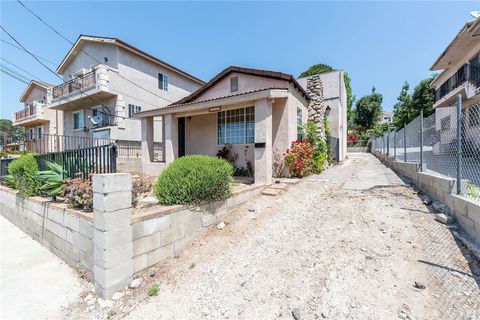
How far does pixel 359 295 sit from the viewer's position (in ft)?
9.00

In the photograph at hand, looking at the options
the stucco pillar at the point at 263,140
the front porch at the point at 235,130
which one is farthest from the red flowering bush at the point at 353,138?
the stucco pillar at the point at 263,140

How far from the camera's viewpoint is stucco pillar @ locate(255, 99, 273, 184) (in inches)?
282

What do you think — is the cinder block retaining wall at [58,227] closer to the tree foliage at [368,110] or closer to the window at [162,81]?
the window at [162,81]

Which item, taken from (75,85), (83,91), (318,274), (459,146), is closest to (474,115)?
(459,146)

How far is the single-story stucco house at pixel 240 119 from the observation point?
287 inches

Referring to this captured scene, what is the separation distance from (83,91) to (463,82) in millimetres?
26197

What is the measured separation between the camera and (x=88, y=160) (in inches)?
188

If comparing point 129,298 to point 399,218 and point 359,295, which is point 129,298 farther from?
point 399,218

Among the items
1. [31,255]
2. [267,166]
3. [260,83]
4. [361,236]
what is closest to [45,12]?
[260,83]

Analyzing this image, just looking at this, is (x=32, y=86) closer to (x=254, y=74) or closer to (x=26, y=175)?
(x=26, y=175)

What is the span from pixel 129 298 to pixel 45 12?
1362 cm

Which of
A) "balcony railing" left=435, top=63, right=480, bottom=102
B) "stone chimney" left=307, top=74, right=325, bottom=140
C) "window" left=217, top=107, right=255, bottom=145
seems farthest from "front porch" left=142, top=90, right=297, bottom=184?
"balcony railing" left=435, top=63, right=480, bottom=102

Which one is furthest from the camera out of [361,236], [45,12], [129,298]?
[45,12]

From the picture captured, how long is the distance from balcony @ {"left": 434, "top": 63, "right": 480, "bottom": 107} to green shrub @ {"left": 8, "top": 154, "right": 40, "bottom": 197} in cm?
2138
